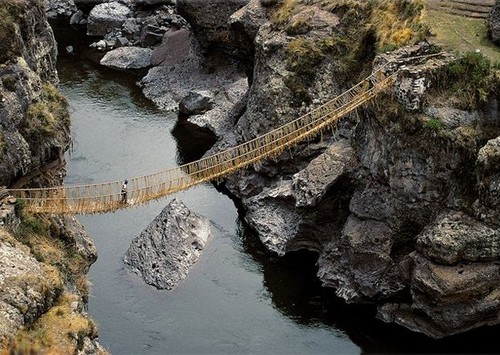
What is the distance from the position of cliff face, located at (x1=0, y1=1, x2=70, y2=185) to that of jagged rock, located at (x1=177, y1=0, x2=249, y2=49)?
1903 cm

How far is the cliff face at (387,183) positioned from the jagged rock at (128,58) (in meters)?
18.2

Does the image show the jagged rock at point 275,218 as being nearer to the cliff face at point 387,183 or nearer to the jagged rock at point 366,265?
the cliff face at point 387,183

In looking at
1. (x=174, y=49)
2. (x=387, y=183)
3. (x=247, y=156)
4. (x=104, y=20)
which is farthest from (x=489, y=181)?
(x=104, y=20)

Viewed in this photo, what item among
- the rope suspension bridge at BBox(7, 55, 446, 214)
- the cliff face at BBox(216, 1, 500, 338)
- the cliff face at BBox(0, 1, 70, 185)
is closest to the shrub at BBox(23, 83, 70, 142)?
the cliff face at BBox(0, 1, 70, 185)

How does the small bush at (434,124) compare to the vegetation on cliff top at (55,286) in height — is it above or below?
above

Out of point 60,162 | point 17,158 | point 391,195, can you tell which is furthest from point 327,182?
point 17,158

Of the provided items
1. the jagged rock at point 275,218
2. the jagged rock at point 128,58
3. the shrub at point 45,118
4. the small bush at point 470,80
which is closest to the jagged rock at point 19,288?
the shrub at point 45,118

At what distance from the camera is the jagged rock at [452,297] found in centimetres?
2617

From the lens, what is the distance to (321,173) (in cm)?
3116

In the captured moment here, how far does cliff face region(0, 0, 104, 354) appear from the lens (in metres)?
19.1

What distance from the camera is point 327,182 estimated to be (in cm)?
3069

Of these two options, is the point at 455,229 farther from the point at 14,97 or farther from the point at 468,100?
the point at 14,97

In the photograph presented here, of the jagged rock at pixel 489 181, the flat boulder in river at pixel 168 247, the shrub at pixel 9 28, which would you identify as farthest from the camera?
the flat boulder in river at pixel 168 247

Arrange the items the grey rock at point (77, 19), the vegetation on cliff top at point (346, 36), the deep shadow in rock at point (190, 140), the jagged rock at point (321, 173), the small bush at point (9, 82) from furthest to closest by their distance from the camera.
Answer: the grey rock at point (77, 19)
the deep shadow in rock at point (190, 140)
the vegetation on cliff top at point (346, 36)
the jagged rock at point (321, 173)
the small bush at point (9, 82)
